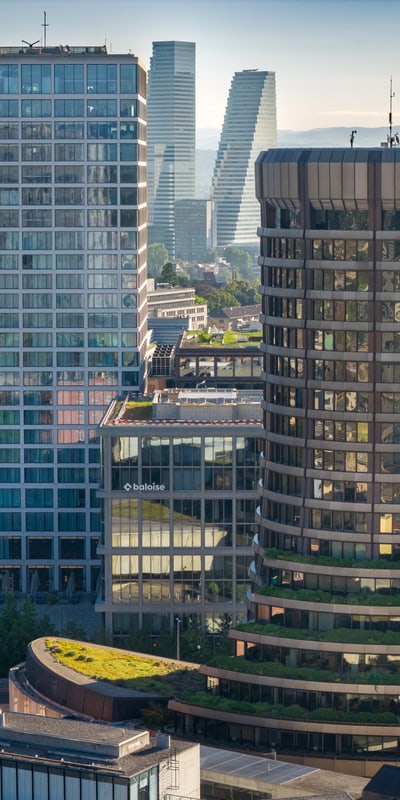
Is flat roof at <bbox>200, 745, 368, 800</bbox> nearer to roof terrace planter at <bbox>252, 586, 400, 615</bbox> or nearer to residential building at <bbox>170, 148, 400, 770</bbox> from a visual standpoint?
residential building at <bbox>170, 148, 400, 770</bbox>

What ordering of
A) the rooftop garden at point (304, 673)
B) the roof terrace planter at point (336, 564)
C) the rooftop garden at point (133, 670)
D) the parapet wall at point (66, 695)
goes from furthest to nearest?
the rooftop garden at point (133, 670)
the roof terrace planter at point (336, 564)
the parapet wall at point (66, 695)
the rooftop garden at point (304, 673)

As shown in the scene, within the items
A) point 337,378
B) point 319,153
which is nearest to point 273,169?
point 319,153

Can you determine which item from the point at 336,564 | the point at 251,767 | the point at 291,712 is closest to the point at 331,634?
the point at 336,564

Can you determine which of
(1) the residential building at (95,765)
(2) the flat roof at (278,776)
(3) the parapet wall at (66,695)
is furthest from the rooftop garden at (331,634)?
(1) the residential building at (95,765)

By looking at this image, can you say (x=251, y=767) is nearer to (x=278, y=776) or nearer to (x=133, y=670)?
(x=278, y=776)

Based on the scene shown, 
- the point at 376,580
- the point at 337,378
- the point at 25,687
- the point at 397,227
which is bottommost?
the point at 25,687

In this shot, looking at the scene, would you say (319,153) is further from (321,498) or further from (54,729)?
(54,729)

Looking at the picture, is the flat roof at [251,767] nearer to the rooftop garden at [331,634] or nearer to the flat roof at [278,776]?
the flat roof at [278,776]
